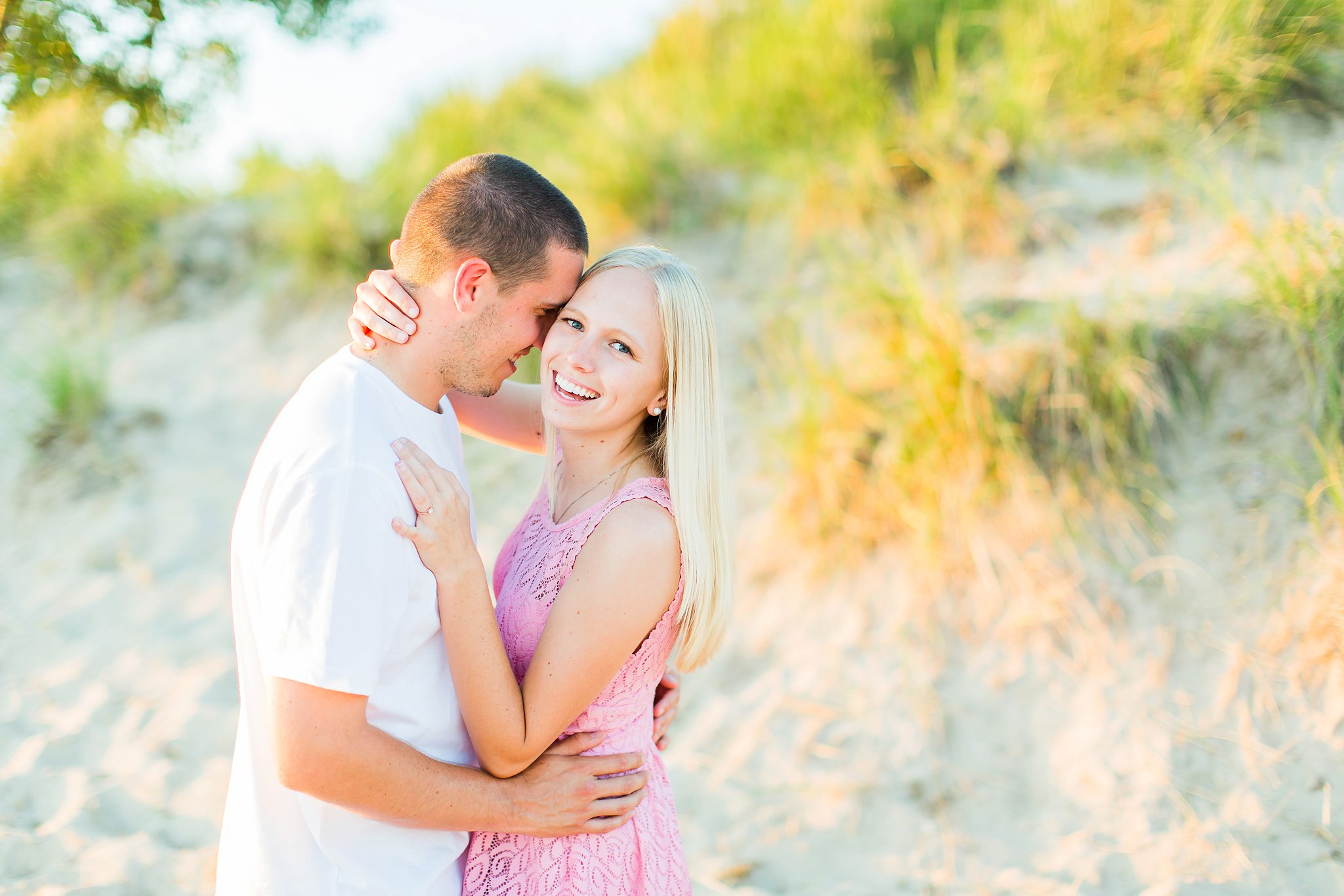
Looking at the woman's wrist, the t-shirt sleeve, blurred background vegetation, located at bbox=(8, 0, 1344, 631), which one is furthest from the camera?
blurred background vegetation, located at bbox=(8, 0, 1344, 631)

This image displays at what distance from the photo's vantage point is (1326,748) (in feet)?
10.8

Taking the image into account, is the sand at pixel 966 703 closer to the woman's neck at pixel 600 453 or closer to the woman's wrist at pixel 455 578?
the woman's neck at pixel 600 453

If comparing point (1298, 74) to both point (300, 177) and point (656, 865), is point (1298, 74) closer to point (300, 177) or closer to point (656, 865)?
point (656, 865)

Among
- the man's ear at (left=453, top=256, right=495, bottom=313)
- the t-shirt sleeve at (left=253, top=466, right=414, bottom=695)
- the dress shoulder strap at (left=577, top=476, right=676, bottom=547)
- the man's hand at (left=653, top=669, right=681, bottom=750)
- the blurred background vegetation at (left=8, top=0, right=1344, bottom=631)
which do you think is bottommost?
the man's hand at (left=653, top=669, right=681, bottom=750)

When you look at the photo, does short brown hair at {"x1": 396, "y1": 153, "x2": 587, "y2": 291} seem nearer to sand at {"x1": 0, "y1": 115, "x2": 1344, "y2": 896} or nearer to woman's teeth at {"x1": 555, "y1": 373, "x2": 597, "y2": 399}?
woman's teeth at {"x1": 555, "y1": 373, "x2": 597, "y2": 399}

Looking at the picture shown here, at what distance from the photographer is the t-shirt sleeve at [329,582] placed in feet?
5.55

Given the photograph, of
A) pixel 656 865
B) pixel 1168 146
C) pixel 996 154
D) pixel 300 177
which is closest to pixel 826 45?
pixel 996 154

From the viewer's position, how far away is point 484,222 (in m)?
2.05

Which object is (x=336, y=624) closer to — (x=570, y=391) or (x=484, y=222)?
(x=570, y=391)

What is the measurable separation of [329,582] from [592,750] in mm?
835

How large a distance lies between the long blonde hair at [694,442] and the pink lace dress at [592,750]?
2.0 inches

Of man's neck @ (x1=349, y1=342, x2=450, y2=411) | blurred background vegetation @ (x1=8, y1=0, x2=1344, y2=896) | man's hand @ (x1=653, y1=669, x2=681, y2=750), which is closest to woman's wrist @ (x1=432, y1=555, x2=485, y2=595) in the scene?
man's neck @ (x1=349, y1=342, x2=450, y2=411)

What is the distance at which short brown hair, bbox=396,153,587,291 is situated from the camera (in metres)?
2.06

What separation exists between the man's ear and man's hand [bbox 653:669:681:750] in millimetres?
1166
